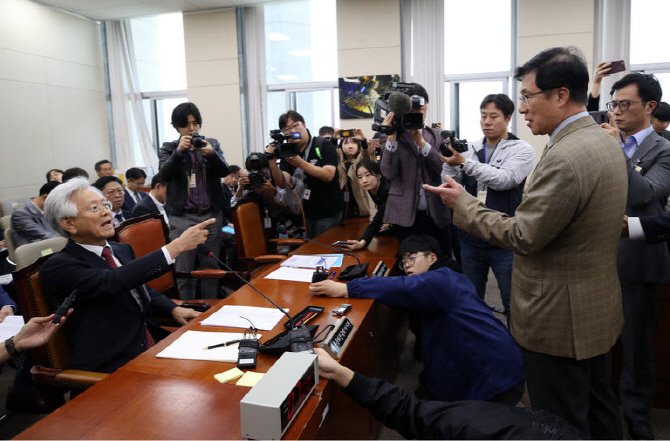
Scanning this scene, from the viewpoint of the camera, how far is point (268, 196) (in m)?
3.44

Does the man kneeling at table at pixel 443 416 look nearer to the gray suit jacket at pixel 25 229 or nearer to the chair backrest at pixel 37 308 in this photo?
the chair backrest at pixel 37 308

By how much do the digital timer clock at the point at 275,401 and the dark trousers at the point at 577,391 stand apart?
0.80m

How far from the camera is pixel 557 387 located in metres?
1.38

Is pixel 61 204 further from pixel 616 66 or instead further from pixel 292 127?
pixel 616 66

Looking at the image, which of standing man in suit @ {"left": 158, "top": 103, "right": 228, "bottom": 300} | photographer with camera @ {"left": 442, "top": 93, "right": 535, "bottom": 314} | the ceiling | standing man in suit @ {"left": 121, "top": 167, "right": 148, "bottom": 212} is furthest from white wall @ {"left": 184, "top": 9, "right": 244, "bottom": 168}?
photographer with camera @ {"left": 442, "top": 93, "right": 535, "bottom": 314}

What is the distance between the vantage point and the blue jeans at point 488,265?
7.85 feet

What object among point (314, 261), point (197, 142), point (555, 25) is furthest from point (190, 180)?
point (555, 25)

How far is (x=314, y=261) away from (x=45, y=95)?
6101mm

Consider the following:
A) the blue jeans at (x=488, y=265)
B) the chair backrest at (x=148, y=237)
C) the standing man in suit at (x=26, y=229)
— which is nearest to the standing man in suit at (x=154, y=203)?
the standing man in suit at (x=26, y=229)

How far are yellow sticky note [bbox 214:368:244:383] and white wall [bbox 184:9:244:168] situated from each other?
5.97m

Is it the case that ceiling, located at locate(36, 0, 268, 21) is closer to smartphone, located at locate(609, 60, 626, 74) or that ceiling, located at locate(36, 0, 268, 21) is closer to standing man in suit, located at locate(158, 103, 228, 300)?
standing man in suit, located at locate(158, 103, 228, 300)

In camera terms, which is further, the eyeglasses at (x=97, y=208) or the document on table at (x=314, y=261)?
the document on table at (x=314, y=261)

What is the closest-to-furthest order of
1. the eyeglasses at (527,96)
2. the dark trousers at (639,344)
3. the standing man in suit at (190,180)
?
1. the eyeglasses at (527,96)
2. the dark trousers at (639,344)
3. the standing man in suit at (190,180)

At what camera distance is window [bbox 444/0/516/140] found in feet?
20.1
